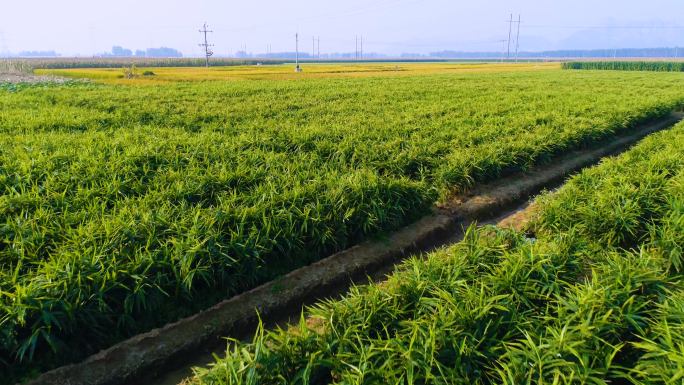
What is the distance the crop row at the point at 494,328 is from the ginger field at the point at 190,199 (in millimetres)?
172

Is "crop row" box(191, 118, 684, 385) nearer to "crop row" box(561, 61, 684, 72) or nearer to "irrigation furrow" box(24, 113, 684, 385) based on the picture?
"irrigation furrow" box(24, 113, 684, 385)

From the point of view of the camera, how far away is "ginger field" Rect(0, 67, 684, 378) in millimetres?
2541

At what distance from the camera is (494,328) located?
7.32ft

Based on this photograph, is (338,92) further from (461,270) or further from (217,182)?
(461,270)

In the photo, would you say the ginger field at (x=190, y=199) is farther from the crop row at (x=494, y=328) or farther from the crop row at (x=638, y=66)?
the crop row at (x=638, y=66)

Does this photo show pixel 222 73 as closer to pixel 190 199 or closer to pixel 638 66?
pixel 190 199

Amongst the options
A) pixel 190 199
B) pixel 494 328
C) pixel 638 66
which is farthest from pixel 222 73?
pixel 638 66

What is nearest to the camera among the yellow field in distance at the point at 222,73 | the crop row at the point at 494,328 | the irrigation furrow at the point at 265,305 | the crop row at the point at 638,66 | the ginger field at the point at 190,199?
the crop row at the point at 494,328

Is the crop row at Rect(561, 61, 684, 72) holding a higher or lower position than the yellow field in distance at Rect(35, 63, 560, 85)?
higher

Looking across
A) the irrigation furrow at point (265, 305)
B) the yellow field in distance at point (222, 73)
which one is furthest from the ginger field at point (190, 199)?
the yellow field in distance at point (222, 73)

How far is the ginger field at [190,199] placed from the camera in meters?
2.54

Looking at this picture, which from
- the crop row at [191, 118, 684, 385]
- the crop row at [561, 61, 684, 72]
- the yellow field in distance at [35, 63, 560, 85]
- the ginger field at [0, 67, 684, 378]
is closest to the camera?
the crop row at [191, 118, 684, 385]

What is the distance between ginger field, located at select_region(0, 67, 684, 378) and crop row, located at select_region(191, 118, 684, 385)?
0.17 metres

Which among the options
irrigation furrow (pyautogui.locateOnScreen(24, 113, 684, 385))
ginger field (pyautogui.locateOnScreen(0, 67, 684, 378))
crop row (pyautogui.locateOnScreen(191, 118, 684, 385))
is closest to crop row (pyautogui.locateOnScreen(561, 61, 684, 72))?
ginger field (pyautogui.locateOnScreen(0, 67, 684, 378))
